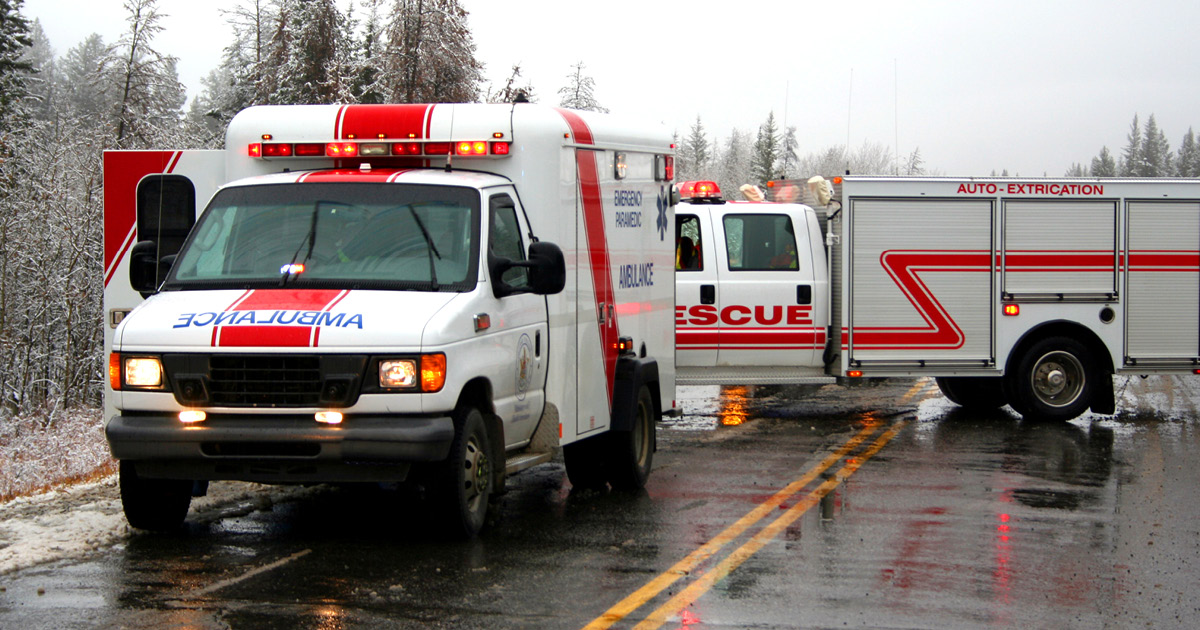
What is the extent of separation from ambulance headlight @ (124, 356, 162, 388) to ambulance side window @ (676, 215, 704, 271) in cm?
821

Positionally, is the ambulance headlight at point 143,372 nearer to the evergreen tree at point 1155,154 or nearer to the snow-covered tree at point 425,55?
the snow-covered tree at point 425,55

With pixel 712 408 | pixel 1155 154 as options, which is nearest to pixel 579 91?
pixel 712 408

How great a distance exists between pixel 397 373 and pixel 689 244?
8.01 metres

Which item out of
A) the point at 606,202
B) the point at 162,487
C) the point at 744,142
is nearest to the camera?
the point at 162,487

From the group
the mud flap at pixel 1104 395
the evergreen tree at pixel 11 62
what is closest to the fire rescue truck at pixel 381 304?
the mud flap at pixel 1104 395

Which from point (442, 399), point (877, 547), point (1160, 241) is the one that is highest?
point (1160, 241)

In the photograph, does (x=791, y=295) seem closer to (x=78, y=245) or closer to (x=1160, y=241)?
(x=1160, y=241)

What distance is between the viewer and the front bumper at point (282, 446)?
6.93m

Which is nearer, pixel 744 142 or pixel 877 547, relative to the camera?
pixel 877 547

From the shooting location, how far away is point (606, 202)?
946 centimetres

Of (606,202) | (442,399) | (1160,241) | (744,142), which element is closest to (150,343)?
(442,399)

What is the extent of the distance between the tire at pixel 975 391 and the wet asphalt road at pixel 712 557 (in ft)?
12.2

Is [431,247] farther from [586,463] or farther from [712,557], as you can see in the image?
[586,463]

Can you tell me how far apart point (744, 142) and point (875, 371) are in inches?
5542
